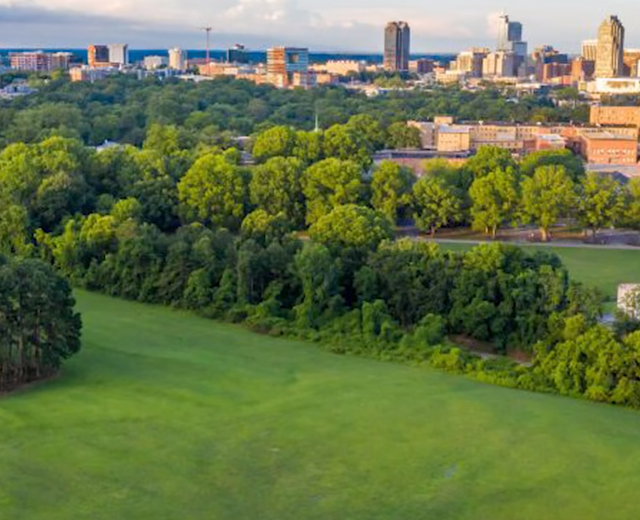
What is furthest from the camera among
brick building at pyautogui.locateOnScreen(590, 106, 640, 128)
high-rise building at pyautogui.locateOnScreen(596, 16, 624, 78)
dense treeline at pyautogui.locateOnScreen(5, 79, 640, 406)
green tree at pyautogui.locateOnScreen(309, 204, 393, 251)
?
high-rise building at pyautogui.locateOnScreen(596, 16, 624, 78)

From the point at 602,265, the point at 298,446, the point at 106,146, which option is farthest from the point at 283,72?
the point at 298,446

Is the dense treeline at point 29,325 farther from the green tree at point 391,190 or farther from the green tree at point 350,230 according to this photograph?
the green tree at point 391,190

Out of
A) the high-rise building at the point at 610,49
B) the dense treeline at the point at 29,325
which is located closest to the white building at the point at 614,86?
the high-rise building at the point at 610,49

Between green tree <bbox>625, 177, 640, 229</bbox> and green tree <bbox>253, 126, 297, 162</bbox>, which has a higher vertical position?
green tree <bbox>253, 126, 297, 162</bbox>

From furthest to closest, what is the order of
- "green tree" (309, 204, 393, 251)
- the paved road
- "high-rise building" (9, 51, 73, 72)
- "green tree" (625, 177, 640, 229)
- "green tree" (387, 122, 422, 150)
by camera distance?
"high-rise building" (9, 51, 73, 72) → "green tree" (387, 122, 422, 150) → "green tree" (625, 177, 640, 229) → the paved road → "green tree" (309, 204, 393, 251)

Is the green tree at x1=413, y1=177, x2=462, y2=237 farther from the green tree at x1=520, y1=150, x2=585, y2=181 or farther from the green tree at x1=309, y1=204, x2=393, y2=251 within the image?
the green tree at x1=309, y1=204, x2=393, y2=251

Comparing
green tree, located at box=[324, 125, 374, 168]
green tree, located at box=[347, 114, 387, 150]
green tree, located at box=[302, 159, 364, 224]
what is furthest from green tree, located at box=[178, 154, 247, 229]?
green tree, located at box=[347, 114, 387, 150]

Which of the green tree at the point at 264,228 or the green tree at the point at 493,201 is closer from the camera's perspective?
the green tree at the point at 264,228
